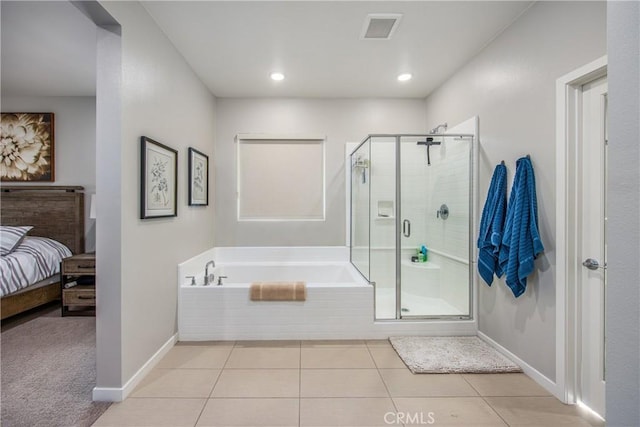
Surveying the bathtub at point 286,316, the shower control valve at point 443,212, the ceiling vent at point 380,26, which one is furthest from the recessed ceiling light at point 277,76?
the shower control valve at point 443,212

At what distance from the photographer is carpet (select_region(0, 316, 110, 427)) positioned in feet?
5.87

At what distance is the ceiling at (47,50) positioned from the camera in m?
2.21

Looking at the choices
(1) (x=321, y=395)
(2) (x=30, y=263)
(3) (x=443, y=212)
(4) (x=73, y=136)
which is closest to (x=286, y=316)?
(1) (x=321, y=395)

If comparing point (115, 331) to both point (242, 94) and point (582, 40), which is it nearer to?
point (242, 94)

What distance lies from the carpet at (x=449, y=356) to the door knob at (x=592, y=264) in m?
0.96

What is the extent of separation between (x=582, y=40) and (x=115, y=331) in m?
3.28

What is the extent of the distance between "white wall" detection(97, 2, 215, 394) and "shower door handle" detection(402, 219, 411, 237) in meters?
2.18

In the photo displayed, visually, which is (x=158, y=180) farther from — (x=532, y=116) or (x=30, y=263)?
(x=532, y=116)

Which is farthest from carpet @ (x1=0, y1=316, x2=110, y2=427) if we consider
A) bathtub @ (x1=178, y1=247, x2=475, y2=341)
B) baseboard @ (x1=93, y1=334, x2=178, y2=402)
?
bathtub @ (x1=178, y1=247, x2=475, y2=341)

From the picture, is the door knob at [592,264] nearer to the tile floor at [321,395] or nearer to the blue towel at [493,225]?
the blue towel at [493,225]

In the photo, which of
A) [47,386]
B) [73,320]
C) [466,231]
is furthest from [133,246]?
[466,231]

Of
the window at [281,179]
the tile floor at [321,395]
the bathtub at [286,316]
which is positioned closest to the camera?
the tile floor at [321,395]

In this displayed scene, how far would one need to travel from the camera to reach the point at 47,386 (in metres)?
2.06

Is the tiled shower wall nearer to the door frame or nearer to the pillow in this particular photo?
the door frame
